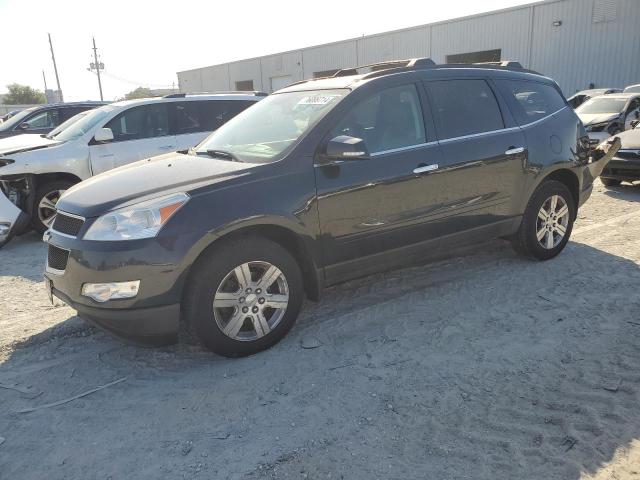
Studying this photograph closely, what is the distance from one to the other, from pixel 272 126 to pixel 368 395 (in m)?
2.22

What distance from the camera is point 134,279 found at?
3117 millimetres

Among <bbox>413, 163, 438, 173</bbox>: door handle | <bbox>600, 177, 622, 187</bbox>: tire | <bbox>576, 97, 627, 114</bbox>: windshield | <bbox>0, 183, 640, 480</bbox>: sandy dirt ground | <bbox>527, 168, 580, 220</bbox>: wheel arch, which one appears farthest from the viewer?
<bbox>576, 97, 627, 114</bbox>: windshield

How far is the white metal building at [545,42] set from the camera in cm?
2216

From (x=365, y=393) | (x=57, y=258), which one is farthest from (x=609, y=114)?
(x=57, y=258)

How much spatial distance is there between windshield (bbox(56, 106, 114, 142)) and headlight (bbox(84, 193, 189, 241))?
4.86 metres

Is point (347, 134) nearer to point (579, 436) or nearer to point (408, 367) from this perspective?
point (408, 367)

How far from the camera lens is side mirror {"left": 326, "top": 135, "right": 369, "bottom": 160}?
11.6 feet

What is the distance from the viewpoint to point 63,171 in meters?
7.04

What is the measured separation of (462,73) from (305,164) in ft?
6.48

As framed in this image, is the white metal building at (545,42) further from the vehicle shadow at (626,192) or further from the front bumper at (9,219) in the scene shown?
the front bumper at (9,219)

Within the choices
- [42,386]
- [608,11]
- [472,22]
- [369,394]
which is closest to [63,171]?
[42,386]

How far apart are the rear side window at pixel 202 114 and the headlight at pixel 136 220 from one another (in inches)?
196

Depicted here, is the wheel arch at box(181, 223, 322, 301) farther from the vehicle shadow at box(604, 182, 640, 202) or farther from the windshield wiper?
the vehicle shadow at box(604, 182, 640, 202)

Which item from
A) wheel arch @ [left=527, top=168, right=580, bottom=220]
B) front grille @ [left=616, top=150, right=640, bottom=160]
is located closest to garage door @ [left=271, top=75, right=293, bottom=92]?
front grille @ [left=616, top=150, right=640, bottom=160]
